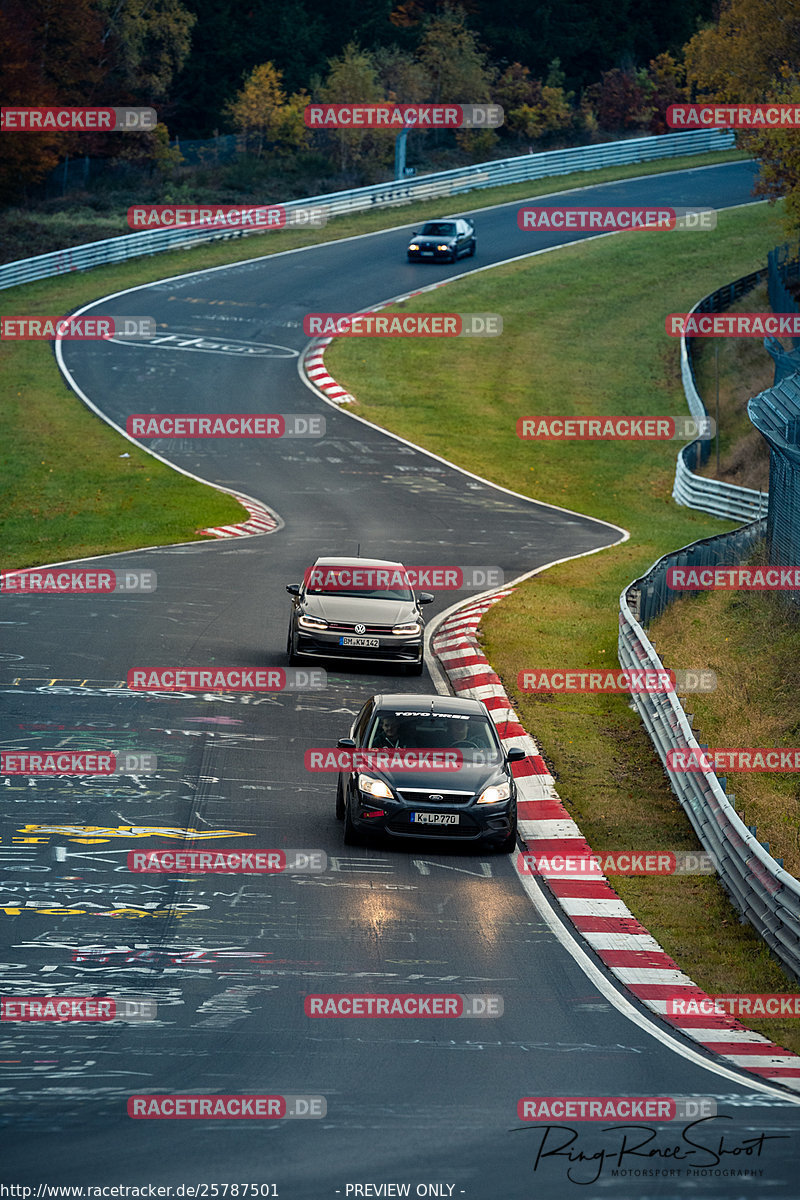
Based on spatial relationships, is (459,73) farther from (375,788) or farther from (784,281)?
(375,788)

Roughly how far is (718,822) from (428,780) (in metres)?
2.70

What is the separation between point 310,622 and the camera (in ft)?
71.2

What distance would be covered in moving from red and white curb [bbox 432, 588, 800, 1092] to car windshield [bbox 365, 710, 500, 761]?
3.50 ft

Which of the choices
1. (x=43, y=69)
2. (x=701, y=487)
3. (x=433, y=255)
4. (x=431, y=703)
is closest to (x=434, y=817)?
(x=431, y=703)

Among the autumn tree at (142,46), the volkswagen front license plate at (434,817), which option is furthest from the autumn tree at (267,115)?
the volkswagen front license plate at (434,817)

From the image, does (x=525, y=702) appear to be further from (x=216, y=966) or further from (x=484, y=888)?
(x=216, y=966)

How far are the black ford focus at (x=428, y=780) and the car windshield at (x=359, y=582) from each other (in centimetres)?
686

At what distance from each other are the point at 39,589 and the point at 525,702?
32.3 feet

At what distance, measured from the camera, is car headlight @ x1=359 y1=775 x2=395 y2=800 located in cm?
1430

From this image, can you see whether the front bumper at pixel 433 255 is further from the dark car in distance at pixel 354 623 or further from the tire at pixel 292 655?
the tire at pixel 292 655

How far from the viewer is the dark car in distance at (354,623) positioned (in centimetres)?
2164

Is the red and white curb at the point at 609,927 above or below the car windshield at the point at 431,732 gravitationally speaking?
below


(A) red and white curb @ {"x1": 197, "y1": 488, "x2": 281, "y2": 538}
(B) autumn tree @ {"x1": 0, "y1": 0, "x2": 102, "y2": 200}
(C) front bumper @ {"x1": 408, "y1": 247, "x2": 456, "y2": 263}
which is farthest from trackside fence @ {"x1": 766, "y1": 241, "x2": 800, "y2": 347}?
(B) autumn tree @ {"x1": 0, "y1": 0, "x2": 102, "y2": 200}

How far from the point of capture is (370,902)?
1291cm
